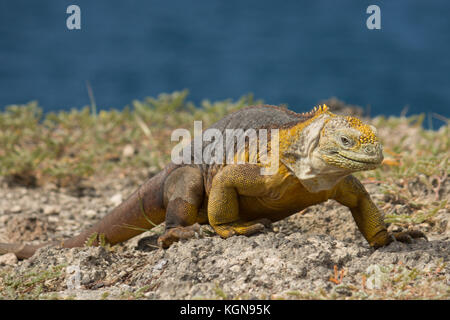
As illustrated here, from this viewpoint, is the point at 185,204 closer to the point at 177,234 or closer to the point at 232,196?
the point at 177,234

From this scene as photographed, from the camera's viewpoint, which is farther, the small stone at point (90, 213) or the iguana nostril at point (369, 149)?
the small stone at point (90, 213)

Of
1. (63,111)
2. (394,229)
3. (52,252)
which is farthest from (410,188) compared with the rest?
(63,111)

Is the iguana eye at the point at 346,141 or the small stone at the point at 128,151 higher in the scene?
the iguana eye at the point at 346,141

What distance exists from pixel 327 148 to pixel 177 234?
1.36m

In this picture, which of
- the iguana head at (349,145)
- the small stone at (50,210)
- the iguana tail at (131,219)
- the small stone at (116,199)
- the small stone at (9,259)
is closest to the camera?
the iguana head at (349,145)

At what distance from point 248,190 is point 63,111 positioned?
221 inches

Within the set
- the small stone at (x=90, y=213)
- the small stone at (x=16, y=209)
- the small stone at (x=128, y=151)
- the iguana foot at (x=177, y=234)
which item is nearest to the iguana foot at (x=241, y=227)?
the iguana foot at (x=177, y=234)

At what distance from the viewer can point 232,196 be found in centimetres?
434

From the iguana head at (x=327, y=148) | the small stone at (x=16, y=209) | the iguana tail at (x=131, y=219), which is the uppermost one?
the iguana head at (x=327, y=148)

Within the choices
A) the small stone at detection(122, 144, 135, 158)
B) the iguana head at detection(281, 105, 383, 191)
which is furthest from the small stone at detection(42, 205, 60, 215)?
the iguana head at detection(281, 105, 383, 191)

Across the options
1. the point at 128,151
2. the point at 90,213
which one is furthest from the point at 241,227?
the point at 128,151

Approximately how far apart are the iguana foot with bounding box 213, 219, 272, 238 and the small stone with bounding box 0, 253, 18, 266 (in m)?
2.01

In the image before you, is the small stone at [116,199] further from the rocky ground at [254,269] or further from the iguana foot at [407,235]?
the iguana foot at [407,235]

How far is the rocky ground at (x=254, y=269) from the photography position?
3535mm
